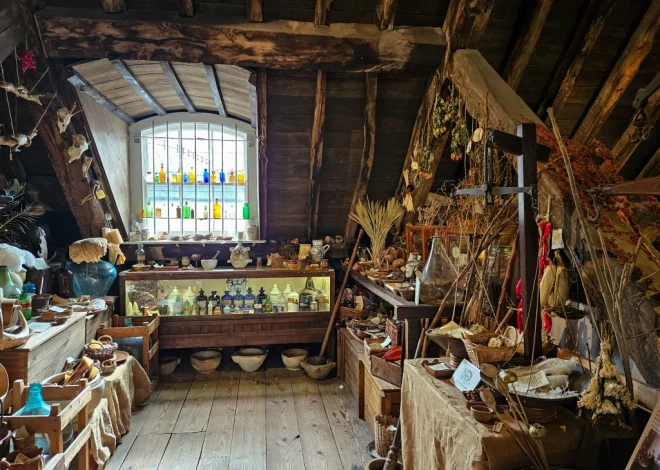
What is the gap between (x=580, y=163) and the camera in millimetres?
2387

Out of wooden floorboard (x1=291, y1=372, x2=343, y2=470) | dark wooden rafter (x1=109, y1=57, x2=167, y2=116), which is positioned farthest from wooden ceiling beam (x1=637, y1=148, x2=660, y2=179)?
dark wooden rafter (x1=109, y1=57, x2=167, y2=116)

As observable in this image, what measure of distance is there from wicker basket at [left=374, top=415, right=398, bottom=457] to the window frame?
285 cm

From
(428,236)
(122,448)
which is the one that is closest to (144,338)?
(122,448)

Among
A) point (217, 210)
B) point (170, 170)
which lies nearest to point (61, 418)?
point (217, 210)

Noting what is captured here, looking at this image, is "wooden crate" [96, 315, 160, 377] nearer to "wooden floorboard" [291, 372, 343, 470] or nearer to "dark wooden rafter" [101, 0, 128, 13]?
"wooden floorboard" [291, 372, 343, 470]

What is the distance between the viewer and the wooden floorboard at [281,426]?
3.00 m

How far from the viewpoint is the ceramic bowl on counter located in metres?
4.62

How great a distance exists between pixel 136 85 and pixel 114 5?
3.94ft

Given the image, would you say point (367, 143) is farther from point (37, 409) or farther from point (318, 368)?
point (37, 409)

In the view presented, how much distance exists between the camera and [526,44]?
3.33 metres

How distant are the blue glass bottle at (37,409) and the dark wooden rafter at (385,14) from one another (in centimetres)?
314

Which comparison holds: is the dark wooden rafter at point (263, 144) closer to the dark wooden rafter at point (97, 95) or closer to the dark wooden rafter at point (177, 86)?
the dark wooden rafter at point (177, 86)

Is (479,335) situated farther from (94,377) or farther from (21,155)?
(21,155)

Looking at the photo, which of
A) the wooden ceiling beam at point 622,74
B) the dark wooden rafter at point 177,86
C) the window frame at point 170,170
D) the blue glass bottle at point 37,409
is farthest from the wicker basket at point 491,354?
the window frame at point 170,170
